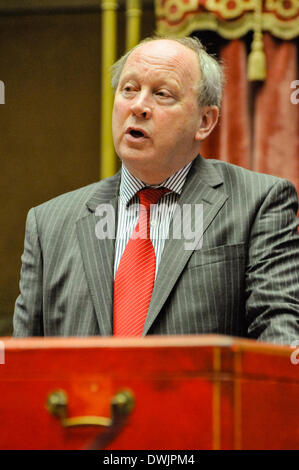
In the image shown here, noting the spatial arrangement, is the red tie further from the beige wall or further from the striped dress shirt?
the beige wall

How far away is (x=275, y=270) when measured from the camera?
1417 mm

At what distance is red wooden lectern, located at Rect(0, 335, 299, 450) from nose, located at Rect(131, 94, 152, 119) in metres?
0.93

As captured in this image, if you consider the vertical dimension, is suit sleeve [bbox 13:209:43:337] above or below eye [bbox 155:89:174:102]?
below

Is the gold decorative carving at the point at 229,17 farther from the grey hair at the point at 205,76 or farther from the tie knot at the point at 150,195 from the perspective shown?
the tie knot at the point at 150,195

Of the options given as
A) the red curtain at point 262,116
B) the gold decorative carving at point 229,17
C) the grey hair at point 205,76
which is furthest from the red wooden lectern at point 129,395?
the gold decorative carving at point 229,17

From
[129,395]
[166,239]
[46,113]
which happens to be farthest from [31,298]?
[46,113]

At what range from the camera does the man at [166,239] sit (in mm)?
1424

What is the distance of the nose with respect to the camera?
157 centimetres

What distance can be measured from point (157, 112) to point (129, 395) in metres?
0.99

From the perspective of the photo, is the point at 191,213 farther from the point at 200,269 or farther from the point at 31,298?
the point at 31,298

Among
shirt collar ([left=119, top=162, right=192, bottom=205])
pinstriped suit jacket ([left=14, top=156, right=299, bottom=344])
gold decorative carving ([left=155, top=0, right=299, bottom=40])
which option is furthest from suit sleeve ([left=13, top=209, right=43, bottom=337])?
gold decorative carving ([left=155, top=0, right=299, bottom=40])

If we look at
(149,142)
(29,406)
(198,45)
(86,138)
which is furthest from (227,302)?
(86,138)

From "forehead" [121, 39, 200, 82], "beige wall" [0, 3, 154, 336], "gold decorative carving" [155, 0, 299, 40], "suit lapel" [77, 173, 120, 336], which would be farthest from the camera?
"beige wall" [0, 3, 154, 336]
